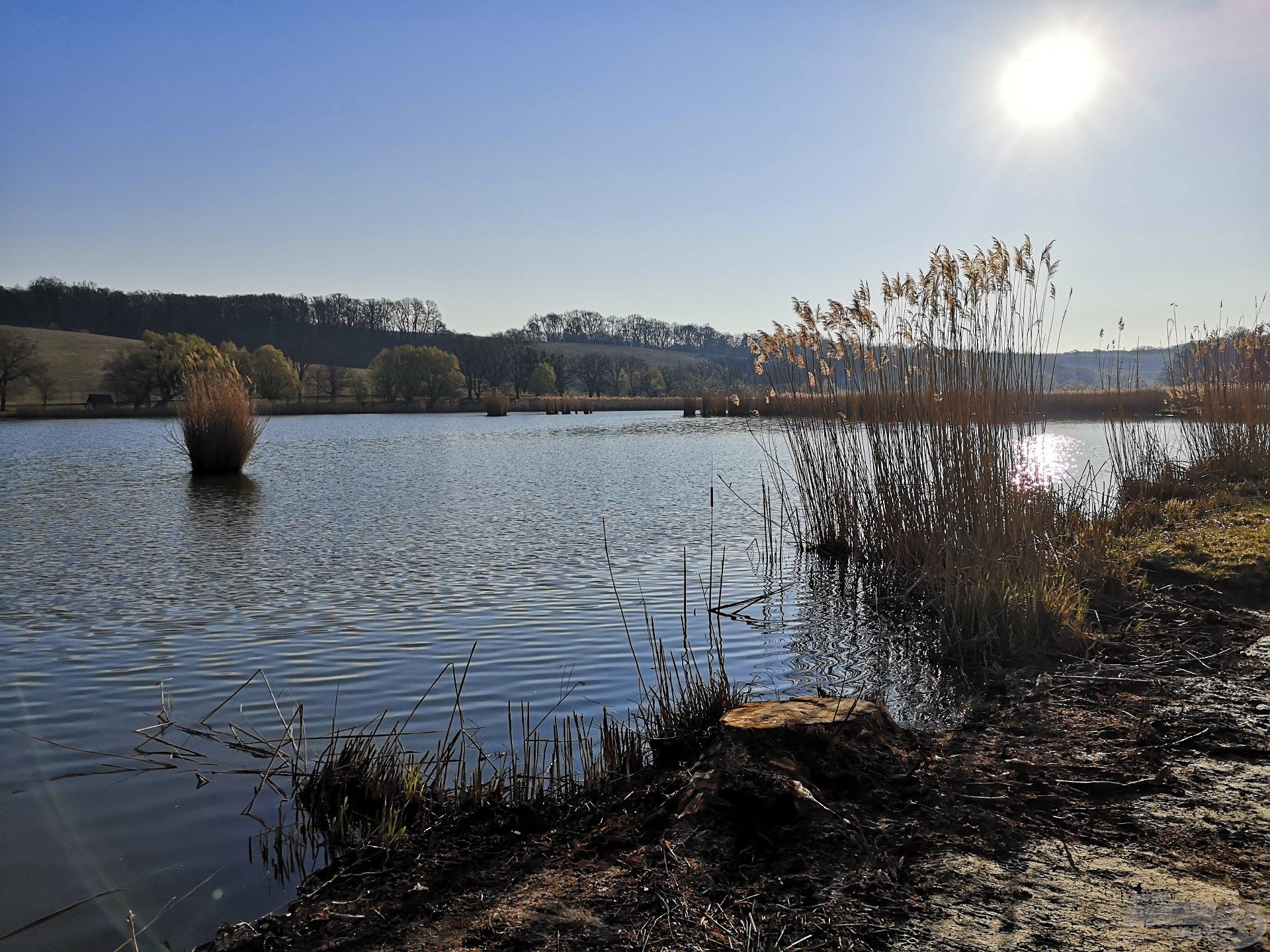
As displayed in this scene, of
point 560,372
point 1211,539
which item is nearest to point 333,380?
point 560,372

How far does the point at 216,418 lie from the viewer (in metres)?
16.7

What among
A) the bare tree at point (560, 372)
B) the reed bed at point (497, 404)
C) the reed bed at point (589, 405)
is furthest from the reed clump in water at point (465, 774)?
the bare tree at point (560, 372)

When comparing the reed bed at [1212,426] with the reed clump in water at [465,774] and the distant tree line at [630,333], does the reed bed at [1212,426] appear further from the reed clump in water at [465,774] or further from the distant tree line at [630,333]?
the distant tree line at [630,333]

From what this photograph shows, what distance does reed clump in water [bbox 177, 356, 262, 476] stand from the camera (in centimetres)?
1633

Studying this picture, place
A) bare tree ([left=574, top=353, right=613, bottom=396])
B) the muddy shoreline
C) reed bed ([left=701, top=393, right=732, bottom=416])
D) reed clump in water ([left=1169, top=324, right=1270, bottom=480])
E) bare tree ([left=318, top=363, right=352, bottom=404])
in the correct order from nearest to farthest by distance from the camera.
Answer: the muddy shoreline, reed clump in water ([left=1169, top=324, right=1270, bottom=480]), reed bed ([left=701, top=393, right=732, bottom=416]), bare tree ([left=318, top=363, right=352, bottom=404]), bare tree ([left=574, top=353, right=613, bottom=396])

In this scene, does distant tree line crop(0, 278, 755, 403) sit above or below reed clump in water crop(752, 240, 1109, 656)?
above

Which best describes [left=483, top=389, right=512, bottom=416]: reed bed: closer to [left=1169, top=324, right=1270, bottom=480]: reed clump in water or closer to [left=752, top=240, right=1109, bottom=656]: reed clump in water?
[left=1169, top=324, right=1270, bottom=480]: reed clump in water

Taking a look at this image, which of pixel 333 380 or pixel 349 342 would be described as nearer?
pixel 333 380

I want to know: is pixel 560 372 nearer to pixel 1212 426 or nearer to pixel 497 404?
pixel 497 404

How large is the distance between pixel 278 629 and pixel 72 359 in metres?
82.4

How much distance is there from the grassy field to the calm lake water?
5680 cm

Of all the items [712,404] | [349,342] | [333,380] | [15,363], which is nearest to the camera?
[712,404]

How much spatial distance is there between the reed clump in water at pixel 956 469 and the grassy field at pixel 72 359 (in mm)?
62763

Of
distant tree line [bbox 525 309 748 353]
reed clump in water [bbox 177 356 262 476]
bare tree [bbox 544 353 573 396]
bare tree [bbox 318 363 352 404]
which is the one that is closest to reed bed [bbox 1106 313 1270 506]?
reed clump in water [bbox 177 356 262 476]
